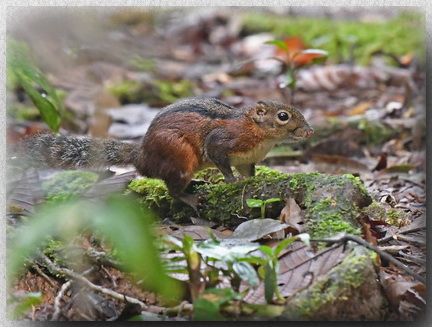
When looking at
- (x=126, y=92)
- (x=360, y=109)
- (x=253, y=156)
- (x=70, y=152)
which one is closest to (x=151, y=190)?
(x=70, y=152)

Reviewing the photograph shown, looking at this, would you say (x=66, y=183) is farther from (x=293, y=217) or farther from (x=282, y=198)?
(x=293, y=217)

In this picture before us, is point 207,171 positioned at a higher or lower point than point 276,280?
higher

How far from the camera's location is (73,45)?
10.2 ft

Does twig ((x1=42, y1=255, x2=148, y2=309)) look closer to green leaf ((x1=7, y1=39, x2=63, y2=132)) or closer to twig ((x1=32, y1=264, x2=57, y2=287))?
twig ((x1=32, y1=264, x2=57, y2=287))

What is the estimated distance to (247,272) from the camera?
2.99 meters

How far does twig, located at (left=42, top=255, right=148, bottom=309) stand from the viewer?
3.38 metres

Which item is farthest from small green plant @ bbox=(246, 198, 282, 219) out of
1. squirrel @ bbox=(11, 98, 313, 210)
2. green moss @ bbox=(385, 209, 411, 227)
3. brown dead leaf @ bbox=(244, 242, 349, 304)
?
green moss @ bbox=(385, 209, 411, 227)

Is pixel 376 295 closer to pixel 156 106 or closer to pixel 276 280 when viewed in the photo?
pixel 276 280

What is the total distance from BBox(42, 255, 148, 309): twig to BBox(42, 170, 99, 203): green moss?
567mm

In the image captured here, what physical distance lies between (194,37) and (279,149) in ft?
15.4

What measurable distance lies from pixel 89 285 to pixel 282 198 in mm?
1174

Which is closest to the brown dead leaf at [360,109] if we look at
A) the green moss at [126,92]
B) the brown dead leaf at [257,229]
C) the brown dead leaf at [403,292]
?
the green moss at [126,92]

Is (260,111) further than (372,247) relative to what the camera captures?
Yes

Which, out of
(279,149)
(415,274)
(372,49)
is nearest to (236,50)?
Answer: (372,49)
